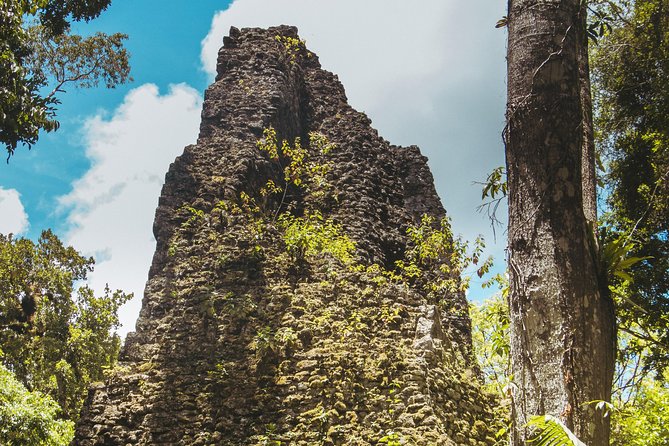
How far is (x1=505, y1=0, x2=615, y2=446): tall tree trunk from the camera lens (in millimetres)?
2311

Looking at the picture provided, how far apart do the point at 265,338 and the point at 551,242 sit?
467cm

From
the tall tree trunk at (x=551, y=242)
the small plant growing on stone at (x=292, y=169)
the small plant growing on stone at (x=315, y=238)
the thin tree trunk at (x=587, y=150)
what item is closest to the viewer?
the tall tree trunk at (x=551, y=242)

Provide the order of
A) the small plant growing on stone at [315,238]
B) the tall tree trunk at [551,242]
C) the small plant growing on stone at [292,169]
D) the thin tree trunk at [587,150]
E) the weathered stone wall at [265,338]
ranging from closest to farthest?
1. the tall tree trunk at [551,242]
2. the thin tree trunk at [587,150]
3. the weathered stone wall at [265,338]
4. the small plant growing on stone at [315,238]
5. the small plant growing on stone at [292,169]

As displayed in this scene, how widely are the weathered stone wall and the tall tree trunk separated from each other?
11.2ft

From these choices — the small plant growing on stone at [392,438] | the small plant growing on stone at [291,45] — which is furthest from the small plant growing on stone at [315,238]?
the small plant growing on stone at [291,45]

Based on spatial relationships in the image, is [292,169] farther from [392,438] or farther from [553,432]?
[553,432]

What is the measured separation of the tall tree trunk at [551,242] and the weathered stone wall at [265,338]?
3409 mm

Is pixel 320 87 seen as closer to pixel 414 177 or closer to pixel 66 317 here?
pixel 414 177

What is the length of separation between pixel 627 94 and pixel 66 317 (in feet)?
50.2

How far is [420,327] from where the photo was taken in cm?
670

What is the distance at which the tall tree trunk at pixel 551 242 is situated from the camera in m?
2.31

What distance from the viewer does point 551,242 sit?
8.21 ft

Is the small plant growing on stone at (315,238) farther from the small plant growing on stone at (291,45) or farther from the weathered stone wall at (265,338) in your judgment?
the small plant growing on stone at (291,45)

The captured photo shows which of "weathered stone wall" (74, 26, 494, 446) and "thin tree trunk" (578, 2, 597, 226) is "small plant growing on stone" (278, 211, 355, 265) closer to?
"weathered stone wall" (74, 26, 494, 446)
